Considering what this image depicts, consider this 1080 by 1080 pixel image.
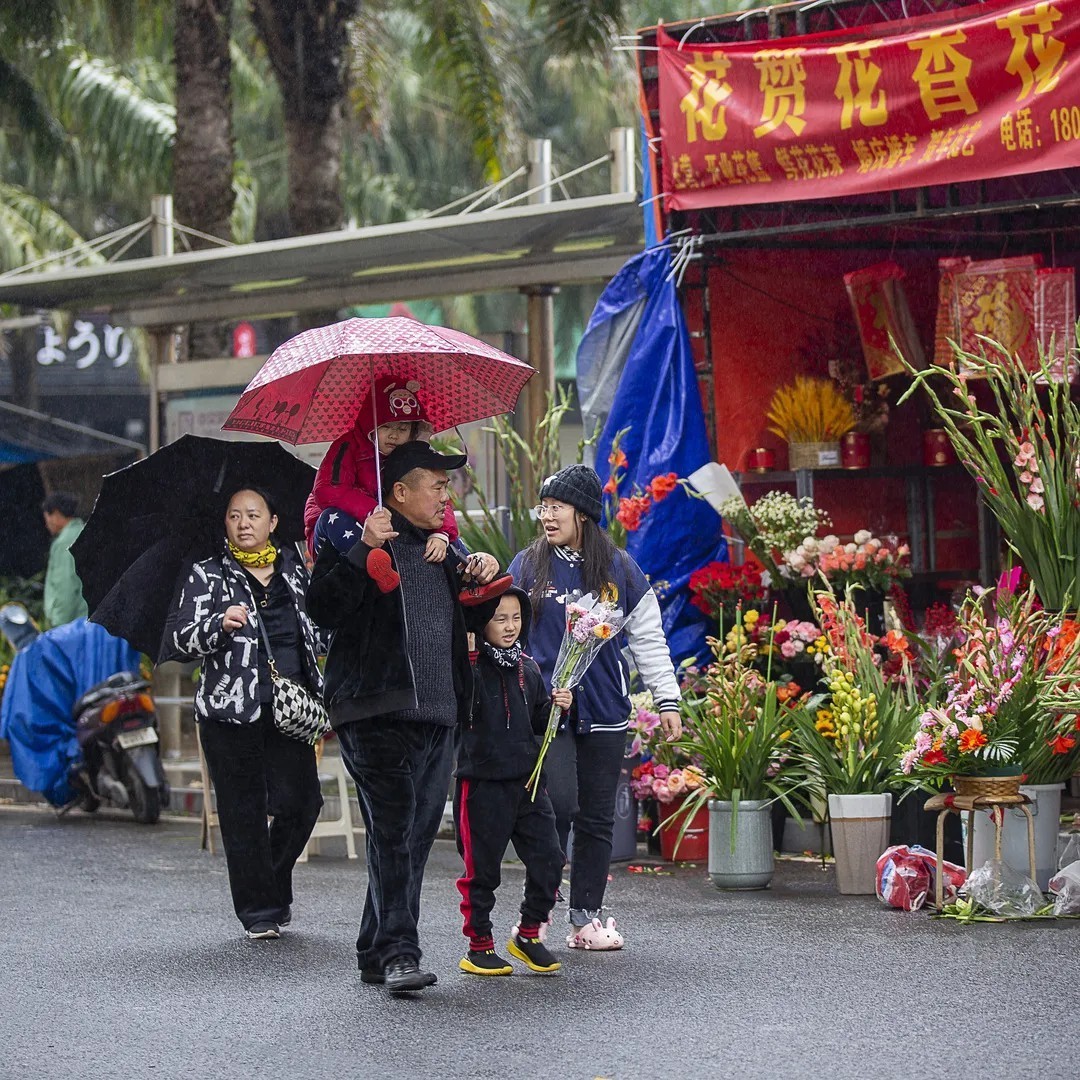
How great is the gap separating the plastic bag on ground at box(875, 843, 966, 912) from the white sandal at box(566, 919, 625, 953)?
1.32 metres

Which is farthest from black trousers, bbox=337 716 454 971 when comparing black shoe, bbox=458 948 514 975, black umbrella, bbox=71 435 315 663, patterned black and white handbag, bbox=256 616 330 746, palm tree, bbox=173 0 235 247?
palm tree, bbox=173 0 235 247

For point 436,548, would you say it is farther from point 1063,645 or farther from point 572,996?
point 1063,645

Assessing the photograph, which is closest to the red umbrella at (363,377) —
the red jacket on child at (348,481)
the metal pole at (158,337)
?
the red jacket on child at (348,481)

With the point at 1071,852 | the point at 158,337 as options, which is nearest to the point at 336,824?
the point at 1071,852

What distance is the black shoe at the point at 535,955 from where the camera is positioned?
660 centimetres

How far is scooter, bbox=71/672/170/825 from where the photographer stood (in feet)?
37.8

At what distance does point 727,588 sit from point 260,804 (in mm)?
3328

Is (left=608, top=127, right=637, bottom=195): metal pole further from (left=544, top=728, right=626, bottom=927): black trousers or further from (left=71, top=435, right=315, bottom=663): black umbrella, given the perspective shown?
(left=544, top=728, right=626, bottom=927): black trousers

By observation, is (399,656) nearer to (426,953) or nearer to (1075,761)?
(426,953)

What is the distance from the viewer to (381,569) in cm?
599

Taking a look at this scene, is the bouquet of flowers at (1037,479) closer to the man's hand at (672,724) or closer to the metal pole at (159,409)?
the man's hand at (672,724)

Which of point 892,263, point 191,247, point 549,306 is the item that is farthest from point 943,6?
point 191,247

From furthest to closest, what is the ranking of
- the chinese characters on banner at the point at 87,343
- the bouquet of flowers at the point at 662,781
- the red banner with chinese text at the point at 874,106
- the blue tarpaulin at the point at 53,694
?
1. the chinese characters on banner at the point at 87,343
2. the blue tarpaulin at the point at 53,694
3. the bouquet of flowers at the point at 662,781
4. the red banner with chinese text at the point at 874,106

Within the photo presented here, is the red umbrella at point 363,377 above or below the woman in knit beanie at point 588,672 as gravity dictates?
above
